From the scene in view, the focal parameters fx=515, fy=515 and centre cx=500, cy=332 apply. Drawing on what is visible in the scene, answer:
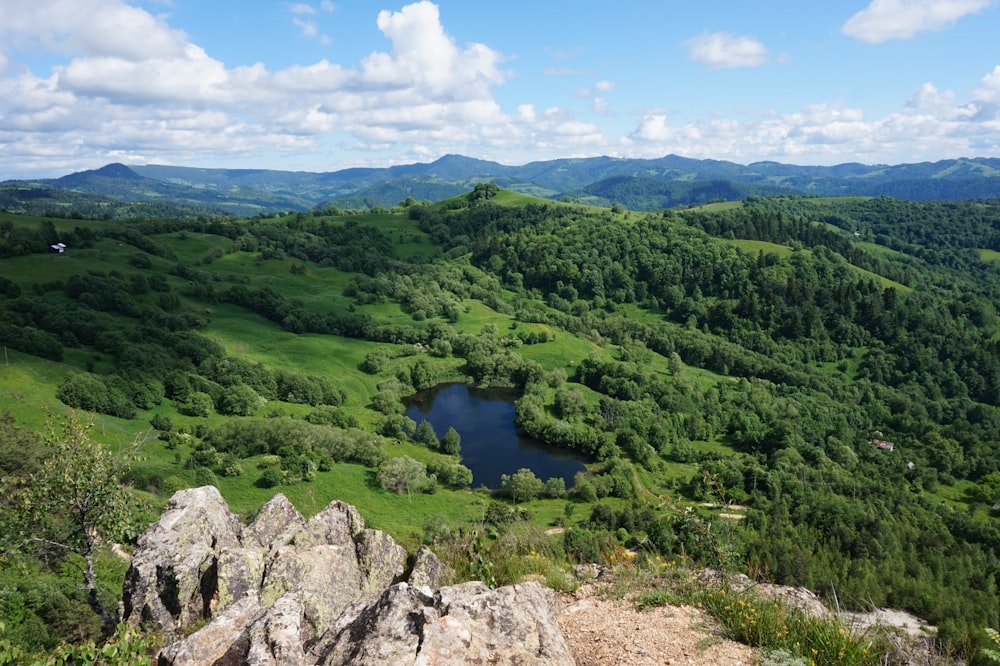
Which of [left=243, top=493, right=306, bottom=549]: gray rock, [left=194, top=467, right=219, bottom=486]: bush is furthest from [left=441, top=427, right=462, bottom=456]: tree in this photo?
[left=243, top=493, right=306, bottom=549]: gray rock

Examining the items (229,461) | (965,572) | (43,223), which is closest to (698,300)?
(965,572)

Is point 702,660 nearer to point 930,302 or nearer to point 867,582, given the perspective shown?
point 867,582

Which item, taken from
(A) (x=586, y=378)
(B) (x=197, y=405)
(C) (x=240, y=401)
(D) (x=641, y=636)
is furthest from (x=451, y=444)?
(D) (x=641, y=636)

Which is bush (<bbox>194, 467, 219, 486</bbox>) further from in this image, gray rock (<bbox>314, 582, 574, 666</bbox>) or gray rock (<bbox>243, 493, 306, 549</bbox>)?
gray rock (<bbox>314, 582, 574, 666</bbox>)

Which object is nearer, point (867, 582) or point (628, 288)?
point (867, 582)

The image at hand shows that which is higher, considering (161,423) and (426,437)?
(161,423)

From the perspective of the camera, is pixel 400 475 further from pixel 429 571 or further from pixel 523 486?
pixel 429 571
